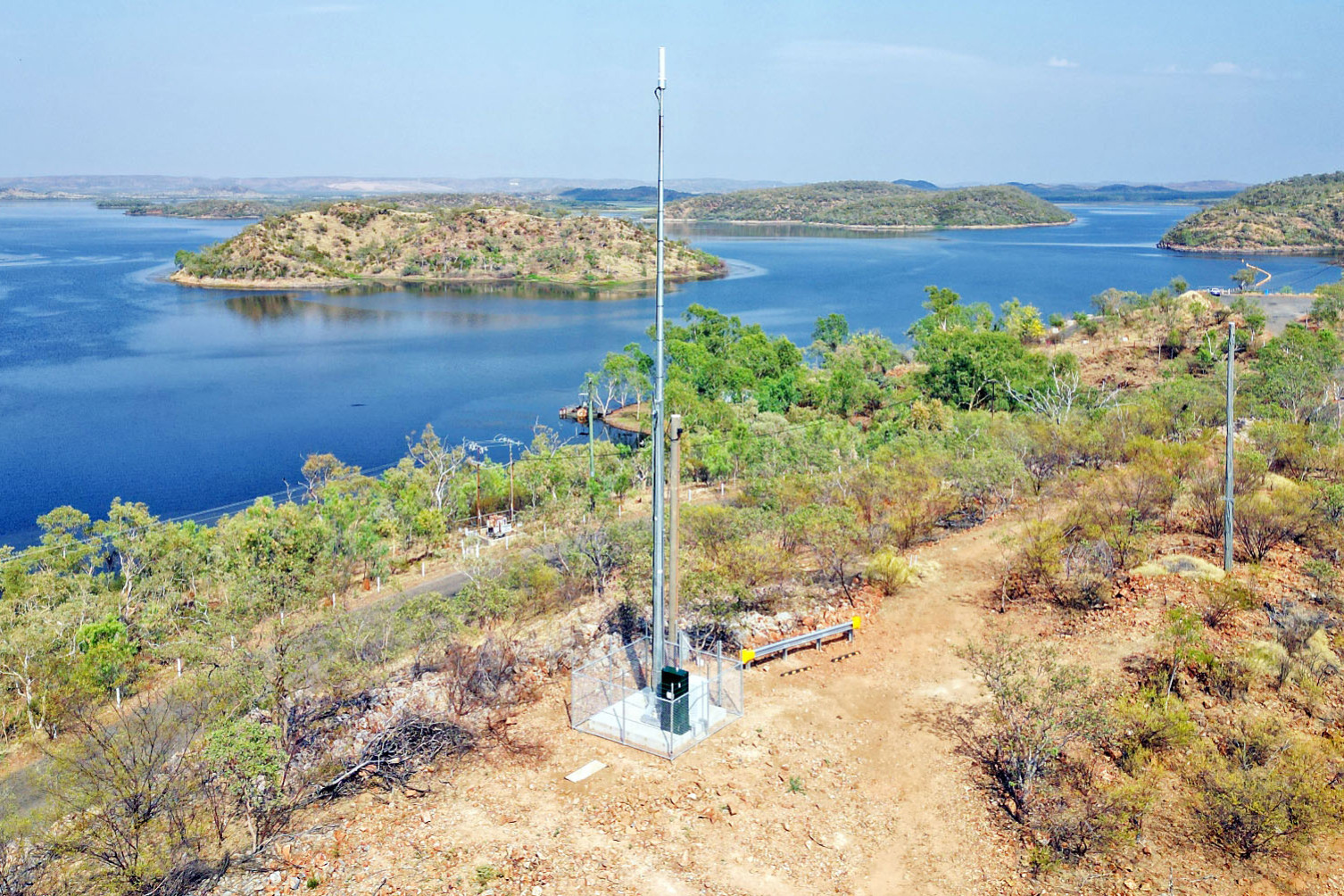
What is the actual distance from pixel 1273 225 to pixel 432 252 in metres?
137

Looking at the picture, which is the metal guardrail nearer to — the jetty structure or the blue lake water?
the jetty structure

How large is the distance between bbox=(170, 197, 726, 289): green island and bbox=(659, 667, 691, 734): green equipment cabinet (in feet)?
379

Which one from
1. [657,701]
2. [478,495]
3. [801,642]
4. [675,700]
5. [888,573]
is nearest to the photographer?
[675,700]

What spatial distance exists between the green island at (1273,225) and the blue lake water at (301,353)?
11.6 m

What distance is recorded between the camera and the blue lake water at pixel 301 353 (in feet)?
163

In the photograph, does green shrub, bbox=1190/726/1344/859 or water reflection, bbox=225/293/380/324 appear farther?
water reflection, bbox=225/293/380/324

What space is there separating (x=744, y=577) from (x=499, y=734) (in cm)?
688

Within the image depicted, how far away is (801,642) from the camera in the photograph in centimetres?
1781

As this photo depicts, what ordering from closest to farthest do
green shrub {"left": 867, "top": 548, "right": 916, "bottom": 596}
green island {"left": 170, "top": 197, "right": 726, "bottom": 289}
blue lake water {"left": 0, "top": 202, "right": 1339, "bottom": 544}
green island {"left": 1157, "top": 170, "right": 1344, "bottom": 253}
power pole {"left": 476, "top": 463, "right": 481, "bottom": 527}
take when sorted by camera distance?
1. green shrub {"left": 867, "top": 548, "right": 916, "bottom": 596}
2. power pole {"left": 476, "top": 463, "right": 481, "bottom": 527}
3. blue lake water {"left": 0, "top": 202, "right": 1339, "bottom": 544}
4. green island {"left": 170, "top": 197, "right": 726, "bottom": 289}
5. green island {"left": 1157, "top": 170, "right": 1344, "bottom": 253}

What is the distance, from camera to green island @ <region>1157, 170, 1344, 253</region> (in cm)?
15500

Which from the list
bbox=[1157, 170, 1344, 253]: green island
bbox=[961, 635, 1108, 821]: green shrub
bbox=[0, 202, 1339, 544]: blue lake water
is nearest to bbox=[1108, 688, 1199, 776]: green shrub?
bbox=[961, 635, 1108, 821]: green shrub

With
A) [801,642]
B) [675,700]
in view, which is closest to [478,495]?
[801,642]

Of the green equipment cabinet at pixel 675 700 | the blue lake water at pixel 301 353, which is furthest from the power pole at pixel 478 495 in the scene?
the green equipment cabinet at pixel 675 700

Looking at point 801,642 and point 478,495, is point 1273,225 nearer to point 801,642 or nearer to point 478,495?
point 478,495
